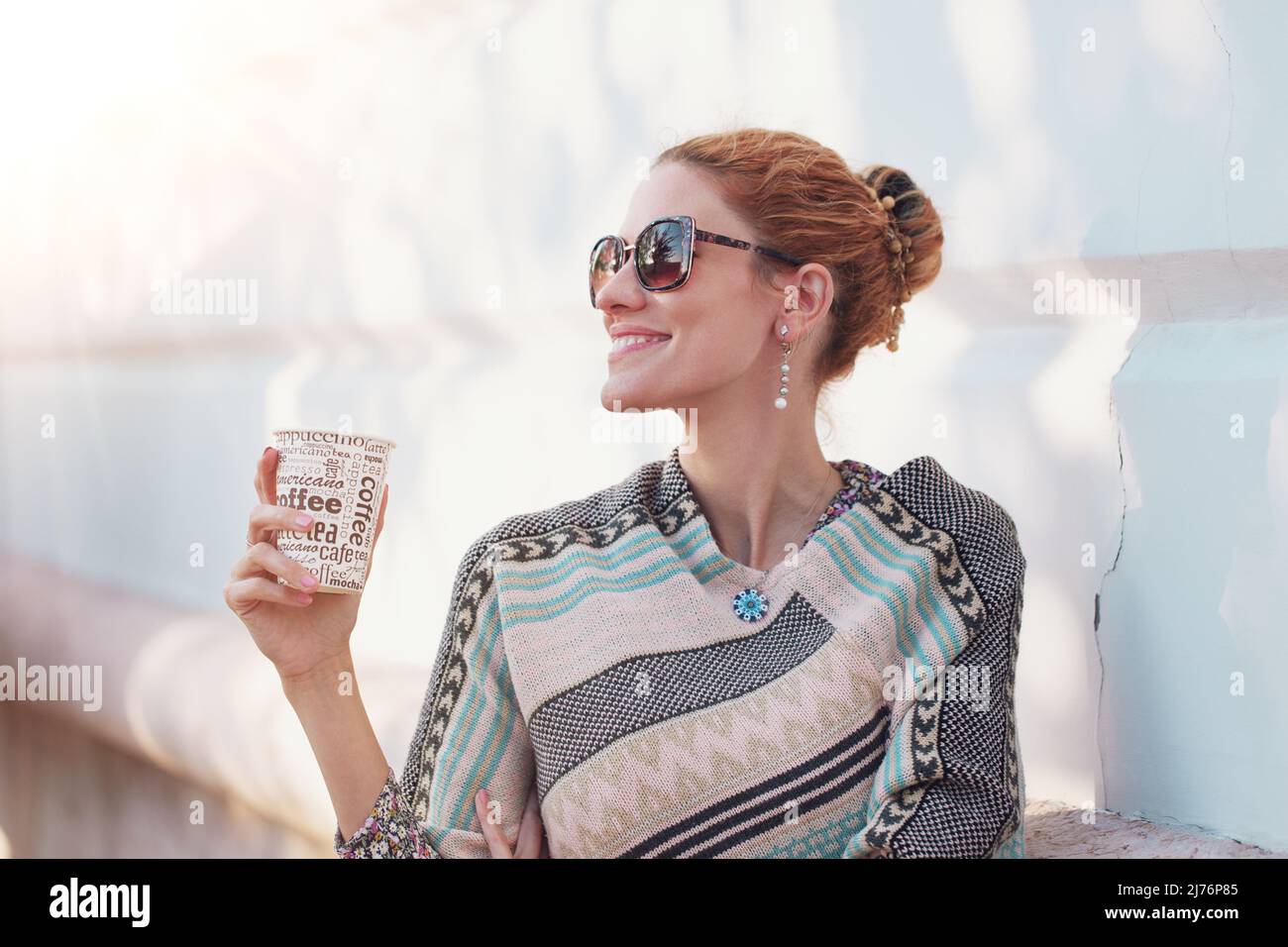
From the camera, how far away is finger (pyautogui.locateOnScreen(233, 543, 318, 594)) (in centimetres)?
146

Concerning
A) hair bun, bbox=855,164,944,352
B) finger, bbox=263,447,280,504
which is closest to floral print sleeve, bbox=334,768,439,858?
finger, bbox=263,447,280,504

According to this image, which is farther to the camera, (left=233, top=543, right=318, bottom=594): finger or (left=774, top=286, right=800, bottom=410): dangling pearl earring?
(left=774, top=286, right=800, bottom=410): dangling pearl earring

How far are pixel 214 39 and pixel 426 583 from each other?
1556mm

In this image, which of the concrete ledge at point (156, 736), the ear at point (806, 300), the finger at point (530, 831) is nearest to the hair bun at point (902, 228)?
the ear at point (806, 300)

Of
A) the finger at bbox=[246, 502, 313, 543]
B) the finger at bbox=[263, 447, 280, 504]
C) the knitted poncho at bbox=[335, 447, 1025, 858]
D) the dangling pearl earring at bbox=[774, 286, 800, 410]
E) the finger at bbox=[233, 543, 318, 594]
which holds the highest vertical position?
the dangling pearl earring at bbox=[774, 286, 800, 410]

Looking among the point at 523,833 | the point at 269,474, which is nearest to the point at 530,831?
the point at 523,833

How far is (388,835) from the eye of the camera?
1.64 metres

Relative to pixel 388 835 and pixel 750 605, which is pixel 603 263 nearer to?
pixel 750 605

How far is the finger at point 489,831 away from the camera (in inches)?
68.2

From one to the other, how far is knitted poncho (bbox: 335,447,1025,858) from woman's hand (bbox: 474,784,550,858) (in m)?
0.02

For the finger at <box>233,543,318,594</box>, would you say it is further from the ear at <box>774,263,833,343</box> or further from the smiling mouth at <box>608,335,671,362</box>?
the ear at <box>774,263,833,343</box>

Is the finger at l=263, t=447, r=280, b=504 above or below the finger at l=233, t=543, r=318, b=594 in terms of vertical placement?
above

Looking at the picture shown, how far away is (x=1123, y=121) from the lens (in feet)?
7.24
